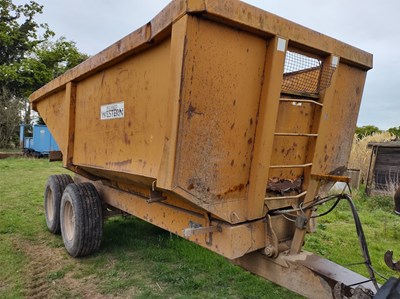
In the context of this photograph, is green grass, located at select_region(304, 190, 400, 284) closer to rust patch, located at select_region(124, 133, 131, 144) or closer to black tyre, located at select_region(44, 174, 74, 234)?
rust patch, located at select_region(124, 133, 131, 144)

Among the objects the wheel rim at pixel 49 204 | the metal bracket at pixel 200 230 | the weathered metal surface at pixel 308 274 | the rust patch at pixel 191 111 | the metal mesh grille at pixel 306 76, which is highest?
the metal mesh grille at pixel 306 76

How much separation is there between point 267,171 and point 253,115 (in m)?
0.40

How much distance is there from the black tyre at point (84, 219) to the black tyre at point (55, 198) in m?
0.72

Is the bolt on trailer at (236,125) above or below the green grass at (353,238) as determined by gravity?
above

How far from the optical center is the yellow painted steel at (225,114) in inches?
79.1

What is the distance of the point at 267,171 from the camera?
2332 millimetres

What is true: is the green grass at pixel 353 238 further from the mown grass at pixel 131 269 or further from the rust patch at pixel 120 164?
the rust patch at pixel 120 164

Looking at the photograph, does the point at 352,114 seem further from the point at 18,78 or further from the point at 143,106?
the point at 18,78

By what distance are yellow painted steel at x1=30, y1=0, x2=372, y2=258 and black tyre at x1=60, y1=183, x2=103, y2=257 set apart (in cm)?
103

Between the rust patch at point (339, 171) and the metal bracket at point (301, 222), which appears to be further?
the rust patch at point (339, 171)

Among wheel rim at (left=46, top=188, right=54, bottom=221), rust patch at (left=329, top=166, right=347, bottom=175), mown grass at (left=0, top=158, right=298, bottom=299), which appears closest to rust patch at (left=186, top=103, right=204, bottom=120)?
rust patch at (left=329, top=166, right=347, bottom=175)

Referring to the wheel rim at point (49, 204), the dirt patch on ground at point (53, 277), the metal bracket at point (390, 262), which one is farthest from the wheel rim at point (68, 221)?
the metal bracket at point (390, 262)

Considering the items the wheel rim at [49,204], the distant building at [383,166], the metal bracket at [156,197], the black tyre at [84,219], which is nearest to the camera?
the metal bracket at [156,197]

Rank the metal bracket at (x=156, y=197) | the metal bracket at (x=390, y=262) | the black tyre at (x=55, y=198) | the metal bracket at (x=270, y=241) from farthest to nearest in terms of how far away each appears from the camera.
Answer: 1. the black tyre at (x=55, y=198)
2. the metal bracket at (x=156, y=197)
3. the metal bracket at (x=270, y=241)
4. the metal bracket at (x=390, y=262)
